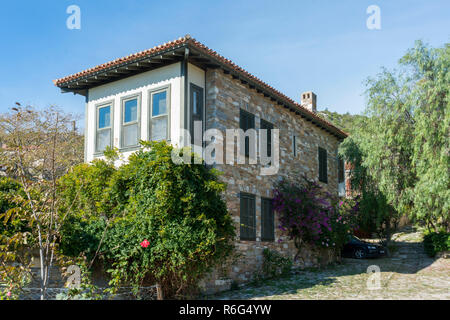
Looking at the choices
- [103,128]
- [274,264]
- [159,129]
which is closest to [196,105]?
[159,129]

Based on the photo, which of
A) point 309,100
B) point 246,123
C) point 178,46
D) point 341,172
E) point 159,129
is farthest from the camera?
point 341,172

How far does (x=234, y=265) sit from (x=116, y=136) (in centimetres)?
500

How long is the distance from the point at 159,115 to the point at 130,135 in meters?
1.25

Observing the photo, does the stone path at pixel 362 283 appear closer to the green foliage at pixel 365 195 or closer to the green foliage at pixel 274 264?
the green foliage at pixel 274 264

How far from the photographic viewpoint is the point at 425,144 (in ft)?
50.1

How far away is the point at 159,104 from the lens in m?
11.9

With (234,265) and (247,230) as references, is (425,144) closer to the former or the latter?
(247,230)

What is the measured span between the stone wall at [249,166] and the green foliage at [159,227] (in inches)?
61.3

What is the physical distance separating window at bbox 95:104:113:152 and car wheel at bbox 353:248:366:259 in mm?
12133

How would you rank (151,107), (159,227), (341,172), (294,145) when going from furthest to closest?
(341,172) → (294,145) → (151,107) → (159,227)

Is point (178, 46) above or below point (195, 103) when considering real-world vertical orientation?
above

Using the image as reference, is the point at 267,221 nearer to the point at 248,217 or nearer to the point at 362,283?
the point at 248,217

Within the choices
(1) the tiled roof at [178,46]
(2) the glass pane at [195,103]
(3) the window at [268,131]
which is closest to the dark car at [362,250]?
(3) the window at [268,131]
